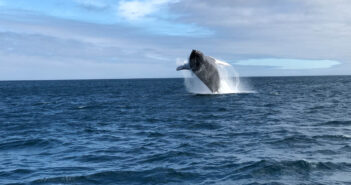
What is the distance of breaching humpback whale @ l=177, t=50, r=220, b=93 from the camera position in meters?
33.1

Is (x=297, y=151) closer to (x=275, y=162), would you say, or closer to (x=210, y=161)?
(x=275, y=162)

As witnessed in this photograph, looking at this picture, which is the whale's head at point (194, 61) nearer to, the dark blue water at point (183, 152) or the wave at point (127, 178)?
the dark blue water at point (183, 152)

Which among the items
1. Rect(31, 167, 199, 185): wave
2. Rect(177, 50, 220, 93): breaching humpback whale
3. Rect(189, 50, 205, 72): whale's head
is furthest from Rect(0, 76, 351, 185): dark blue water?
Rect(177, 50, 220, 93): breaching humpback whale

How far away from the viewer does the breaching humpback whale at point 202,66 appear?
3314 cm

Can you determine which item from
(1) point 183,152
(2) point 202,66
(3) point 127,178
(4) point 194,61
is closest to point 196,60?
(4) point 194,61

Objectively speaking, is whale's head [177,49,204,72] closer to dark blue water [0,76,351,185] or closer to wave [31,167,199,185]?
Result: dark blue water [0,76,351,185]

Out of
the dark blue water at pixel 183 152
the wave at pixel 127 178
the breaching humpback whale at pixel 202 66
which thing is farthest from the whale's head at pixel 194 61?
the wave at pixel 127 178

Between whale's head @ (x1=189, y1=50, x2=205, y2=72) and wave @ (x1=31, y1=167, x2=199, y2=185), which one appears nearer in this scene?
wave @ (x1=31, y1=167, x2=199, y2=185)

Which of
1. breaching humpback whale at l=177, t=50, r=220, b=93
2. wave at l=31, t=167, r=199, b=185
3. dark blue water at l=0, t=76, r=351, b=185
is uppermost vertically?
breaching humpback whale at l=177, t=50, r=220, b=93

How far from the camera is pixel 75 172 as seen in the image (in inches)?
536

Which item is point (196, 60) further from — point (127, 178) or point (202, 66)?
point (127, 178)

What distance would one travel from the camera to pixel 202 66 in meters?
35.4

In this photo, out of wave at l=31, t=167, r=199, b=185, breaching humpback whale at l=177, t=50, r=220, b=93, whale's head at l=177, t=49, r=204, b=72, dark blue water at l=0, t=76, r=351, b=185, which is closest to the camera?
wave at l=31, t=167, r=199, b=185

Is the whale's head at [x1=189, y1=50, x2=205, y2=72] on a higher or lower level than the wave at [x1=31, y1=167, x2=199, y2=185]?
higher
